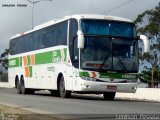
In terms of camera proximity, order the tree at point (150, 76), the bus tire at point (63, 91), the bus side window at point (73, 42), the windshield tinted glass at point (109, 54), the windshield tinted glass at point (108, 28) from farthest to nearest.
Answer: the tree at point (150, 76), the bus tire at point (63, 91), the bus side window at point (73, 42), the windshield tinted glass at point (108, 28), the windshield tinted glass at point (109, 54)

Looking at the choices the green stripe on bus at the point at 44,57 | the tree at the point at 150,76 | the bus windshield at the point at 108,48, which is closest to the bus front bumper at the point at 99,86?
the bus windshield at the point at 108,48

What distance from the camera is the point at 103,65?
960 inches

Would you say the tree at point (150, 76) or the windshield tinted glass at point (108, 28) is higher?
the windshield tinted glass at point (108, 28)

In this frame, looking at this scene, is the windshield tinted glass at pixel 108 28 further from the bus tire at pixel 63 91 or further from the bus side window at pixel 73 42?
the bus tire at pixel 63 91

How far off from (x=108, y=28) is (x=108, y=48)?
1.06 meters

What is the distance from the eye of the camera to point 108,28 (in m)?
25.0

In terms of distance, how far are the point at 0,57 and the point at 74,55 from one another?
298 feet

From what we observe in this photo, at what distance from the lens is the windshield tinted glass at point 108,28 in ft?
81.0

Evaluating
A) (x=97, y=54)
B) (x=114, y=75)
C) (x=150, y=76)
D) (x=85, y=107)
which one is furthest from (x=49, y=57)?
(x=150, y=76)

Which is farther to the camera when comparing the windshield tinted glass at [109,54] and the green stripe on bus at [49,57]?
the green stripe on bus at [49,57]

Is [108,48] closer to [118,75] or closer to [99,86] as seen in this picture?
[118,75]

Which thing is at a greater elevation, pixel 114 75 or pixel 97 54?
pixel 97 54

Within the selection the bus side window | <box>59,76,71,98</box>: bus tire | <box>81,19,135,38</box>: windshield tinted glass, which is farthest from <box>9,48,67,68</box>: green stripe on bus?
<box>81,19,135,38</box>: windshield tinted glass

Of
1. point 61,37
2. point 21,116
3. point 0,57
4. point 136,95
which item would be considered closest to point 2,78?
point 0,57
